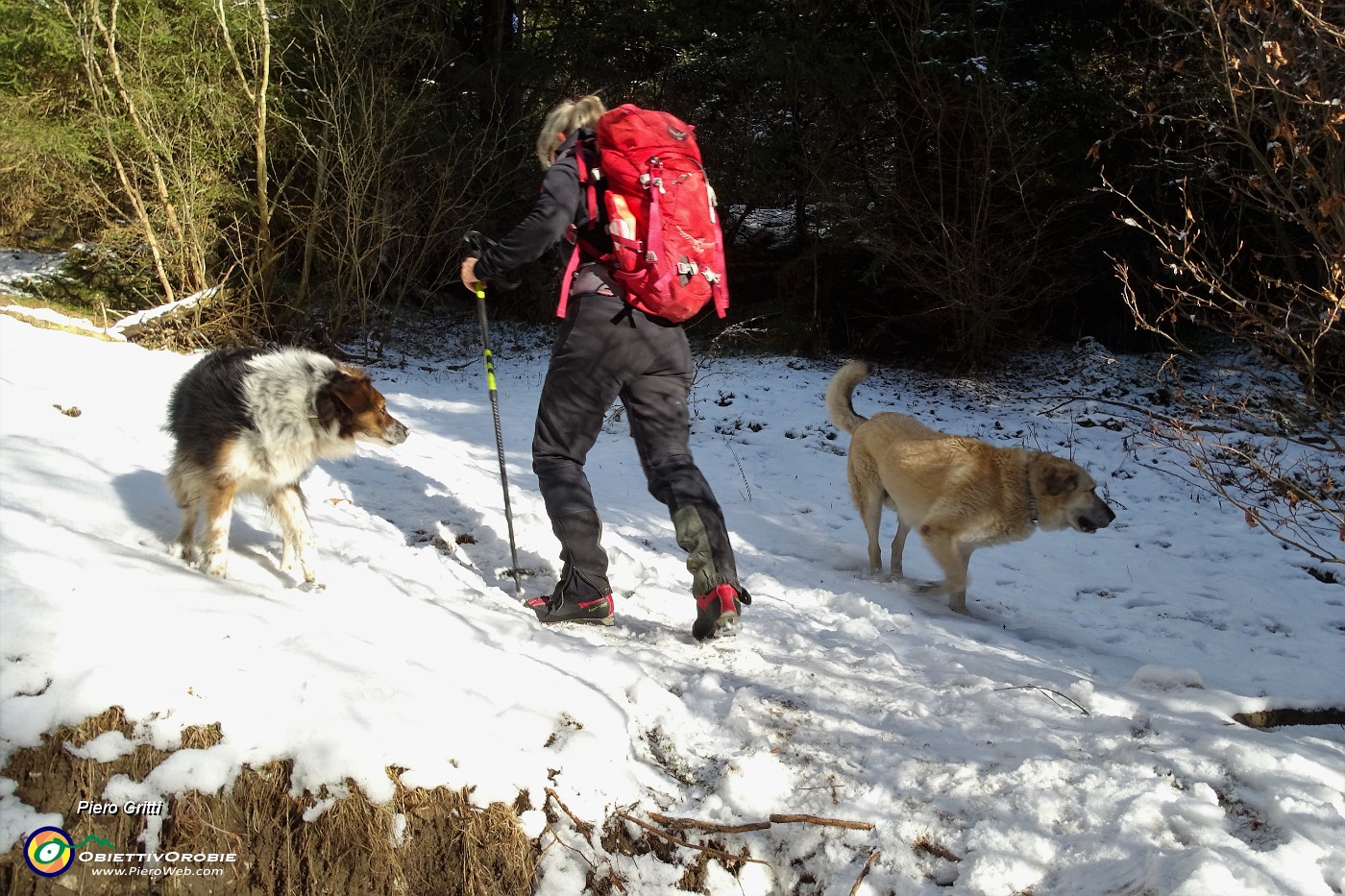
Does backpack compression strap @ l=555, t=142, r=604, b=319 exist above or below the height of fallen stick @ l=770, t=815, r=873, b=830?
above

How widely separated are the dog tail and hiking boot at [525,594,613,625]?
3249 mm

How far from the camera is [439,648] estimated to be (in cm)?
298

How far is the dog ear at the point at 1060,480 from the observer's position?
5.29m

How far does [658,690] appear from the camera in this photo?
3.04 meters

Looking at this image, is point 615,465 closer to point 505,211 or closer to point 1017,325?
point 1017,325

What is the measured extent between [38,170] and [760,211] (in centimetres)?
1117

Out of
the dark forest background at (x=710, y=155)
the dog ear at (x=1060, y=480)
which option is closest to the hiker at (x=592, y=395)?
the dog ear at (x=1060, y=480)

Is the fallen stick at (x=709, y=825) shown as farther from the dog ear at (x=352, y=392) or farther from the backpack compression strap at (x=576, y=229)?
the dog ear at (x=352, y=392)

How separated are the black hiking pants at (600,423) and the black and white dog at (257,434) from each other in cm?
89

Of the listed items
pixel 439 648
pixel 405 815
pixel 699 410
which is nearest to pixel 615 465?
pixel 699 410

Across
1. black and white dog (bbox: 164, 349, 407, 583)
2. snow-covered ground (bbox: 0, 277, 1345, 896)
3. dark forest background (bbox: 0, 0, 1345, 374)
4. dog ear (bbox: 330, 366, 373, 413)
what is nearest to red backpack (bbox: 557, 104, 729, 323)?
dog ear (bbox: 330, 366, 373, 413)

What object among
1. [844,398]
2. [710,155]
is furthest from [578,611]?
[710,155]

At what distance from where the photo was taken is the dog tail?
6.42 m

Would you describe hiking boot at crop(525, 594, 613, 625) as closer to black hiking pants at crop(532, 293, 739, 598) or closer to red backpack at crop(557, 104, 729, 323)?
black hiking pants at crop(532, 293, 739, 598)
